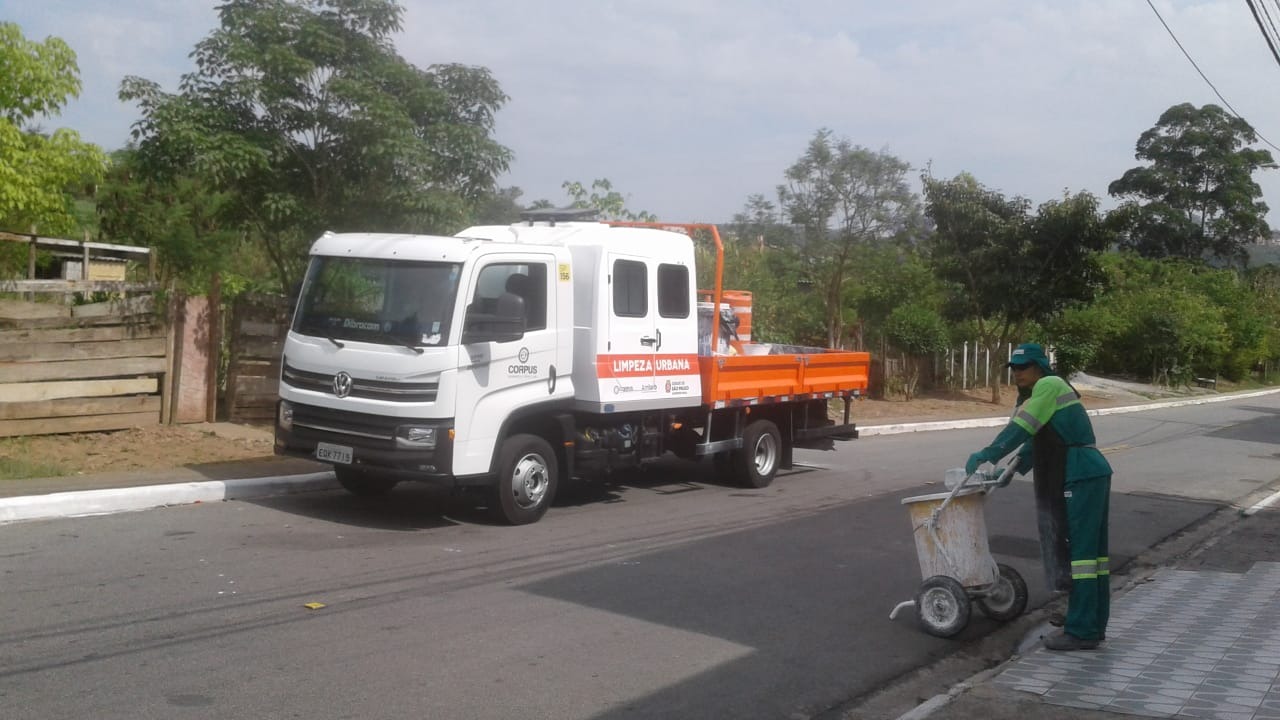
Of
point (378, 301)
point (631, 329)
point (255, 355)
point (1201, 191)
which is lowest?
point (255, 355)

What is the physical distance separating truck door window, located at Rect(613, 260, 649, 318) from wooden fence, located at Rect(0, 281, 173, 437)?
18.2 ft

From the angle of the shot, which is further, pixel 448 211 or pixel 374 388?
pixel 448 211

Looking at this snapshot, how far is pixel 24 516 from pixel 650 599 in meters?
5.18

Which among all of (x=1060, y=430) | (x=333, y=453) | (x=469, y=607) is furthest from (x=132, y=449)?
(x=1060, y=430)

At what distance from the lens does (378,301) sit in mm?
9430

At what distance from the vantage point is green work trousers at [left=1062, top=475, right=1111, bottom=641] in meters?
6.33

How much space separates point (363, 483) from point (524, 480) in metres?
1.85

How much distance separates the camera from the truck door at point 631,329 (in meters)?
10.6

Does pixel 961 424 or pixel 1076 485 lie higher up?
pixel 1076 485

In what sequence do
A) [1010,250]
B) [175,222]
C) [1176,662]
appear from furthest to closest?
[1010,250] < [175,222] < [1176,662]

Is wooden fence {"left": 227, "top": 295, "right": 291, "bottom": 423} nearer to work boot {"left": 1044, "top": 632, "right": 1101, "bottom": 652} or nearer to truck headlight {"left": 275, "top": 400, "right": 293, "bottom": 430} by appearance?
truck headlight {"left": 275, "top": 400, "right": 293, "bottom": 430}

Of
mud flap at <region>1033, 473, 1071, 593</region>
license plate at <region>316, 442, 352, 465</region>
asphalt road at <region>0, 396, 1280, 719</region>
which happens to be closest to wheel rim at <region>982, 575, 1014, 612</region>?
asphalt road at <region>0, 396, 1280, 719</region>

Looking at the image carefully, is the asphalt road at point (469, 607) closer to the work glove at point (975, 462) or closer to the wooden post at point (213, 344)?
the work glove at point (975, 462)

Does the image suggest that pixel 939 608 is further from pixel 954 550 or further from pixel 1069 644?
pixel 1069 644
